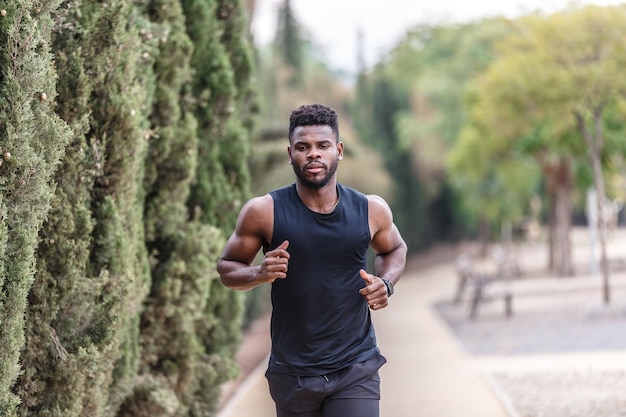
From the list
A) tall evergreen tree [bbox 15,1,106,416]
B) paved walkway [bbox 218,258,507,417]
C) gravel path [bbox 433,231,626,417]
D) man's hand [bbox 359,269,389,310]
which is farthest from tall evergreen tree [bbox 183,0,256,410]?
man's hand [bbox 359,269,389,310]

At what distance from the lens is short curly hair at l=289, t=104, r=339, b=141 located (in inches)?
186

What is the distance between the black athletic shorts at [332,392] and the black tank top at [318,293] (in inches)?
1.6

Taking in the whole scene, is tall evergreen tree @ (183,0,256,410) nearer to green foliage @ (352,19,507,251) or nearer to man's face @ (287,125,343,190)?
man's face @ (287,125,343,190)

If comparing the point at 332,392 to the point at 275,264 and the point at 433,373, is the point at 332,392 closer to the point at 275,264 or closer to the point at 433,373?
the point at 275,264

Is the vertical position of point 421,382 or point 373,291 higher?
point 373,291

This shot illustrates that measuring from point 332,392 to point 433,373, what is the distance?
27.4 ft

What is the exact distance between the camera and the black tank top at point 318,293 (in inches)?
182

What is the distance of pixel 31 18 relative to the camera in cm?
536

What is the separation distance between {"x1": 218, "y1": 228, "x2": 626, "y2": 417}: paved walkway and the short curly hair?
5.45 metres

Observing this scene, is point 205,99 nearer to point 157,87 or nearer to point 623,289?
point 157,87

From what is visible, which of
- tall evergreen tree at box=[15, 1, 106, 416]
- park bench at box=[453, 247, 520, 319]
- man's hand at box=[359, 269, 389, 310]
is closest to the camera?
man's hand at box=[359, 269, 389, 310]

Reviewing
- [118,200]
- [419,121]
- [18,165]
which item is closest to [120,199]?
[118,200]

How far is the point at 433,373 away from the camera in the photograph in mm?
12805

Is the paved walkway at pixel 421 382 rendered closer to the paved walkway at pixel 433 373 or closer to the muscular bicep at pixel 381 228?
the paved walkway at pixel 433 373
